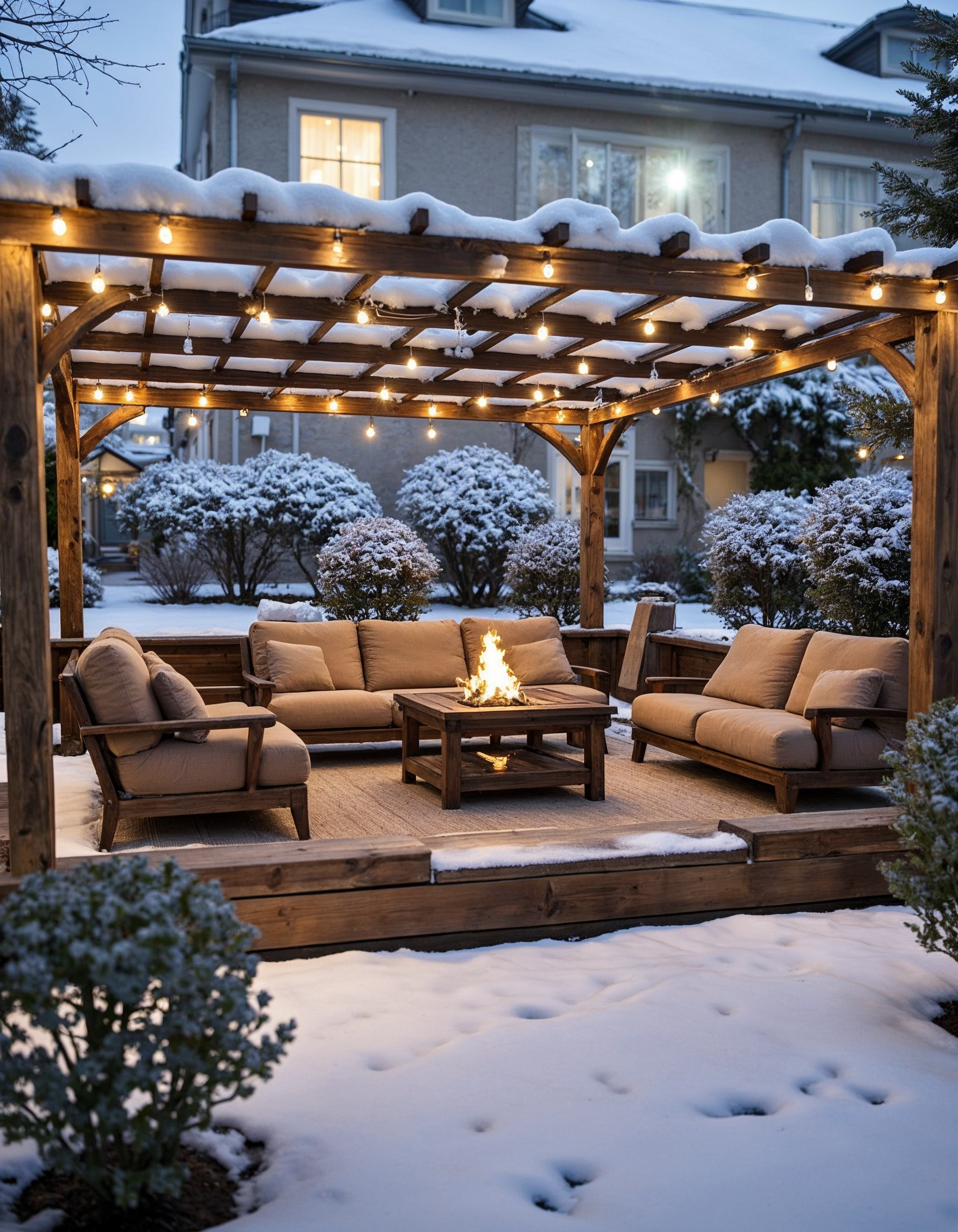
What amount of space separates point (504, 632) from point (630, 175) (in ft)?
34.1

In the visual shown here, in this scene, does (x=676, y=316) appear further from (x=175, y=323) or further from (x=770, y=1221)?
(x=770, y=1221)

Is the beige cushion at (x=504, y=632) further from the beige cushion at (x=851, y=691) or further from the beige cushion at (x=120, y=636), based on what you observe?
the beige cushion at (x=120, y=636)

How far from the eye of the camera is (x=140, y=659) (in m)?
5.82

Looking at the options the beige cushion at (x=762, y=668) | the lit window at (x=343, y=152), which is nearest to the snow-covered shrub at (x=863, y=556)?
the beige cushion at (x=762, y=668)

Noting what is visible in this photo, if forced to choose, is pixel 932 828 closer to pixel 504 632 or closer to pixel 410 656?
pixel 410 656

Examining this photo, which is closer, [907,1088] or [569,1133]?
[569,1133]

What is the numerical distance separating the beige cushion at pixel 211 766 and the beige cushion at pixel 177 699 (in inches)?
1.9

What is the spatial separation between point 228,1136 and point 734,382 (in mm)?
6137

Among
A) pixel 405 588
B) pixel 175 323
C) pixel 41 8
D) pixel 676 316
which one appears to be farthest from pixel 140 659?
pixel 405 588

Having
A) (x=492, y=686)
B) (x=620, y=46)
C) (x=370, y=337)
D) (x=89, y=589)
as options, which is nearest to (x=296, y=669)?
(x=492, y=686)

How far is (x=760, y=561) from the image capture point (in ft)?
35.3

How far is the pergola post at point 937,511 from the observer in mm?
5469

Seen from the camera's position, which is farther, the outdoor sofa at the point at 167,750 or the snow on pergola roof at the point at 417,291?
the outdoor sofa at the point at 167,750

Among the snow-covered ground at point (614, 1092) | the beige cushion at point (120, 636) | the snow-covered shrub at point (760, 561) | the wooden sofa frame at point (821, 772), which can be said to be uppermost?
the snow-covered shrub at point (760, 561)
